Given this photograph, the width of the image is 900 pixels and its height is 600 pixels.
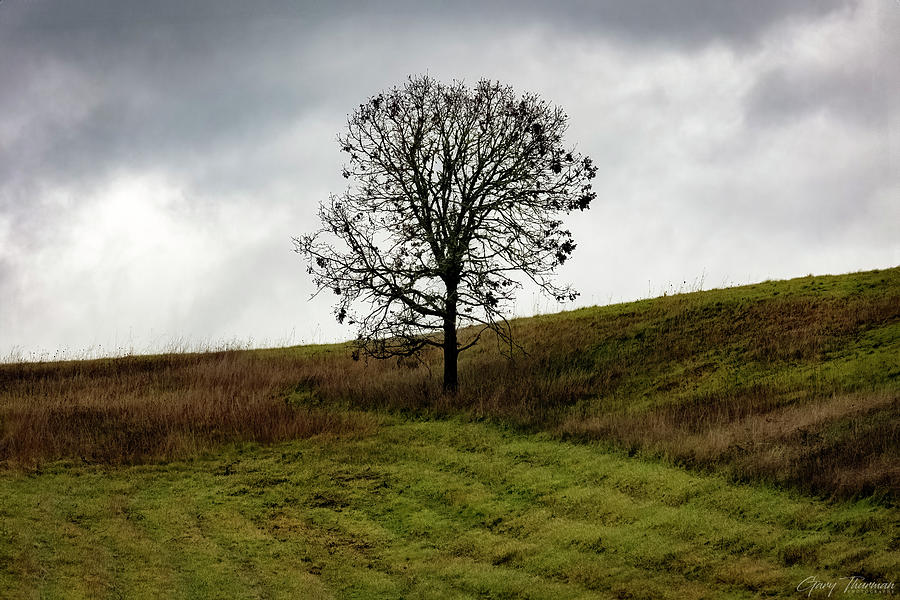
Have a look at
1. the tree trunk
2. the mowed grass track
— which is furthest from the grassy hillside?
the mowed grass track

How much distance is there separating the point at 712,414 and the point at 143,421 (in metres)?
14.5

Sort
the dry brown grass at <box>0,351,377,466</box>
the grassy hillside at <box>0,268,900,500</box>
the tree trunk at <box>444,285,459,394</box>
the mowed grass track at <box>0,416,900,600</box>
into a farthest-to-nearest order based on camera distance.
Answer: the tree trunk at <box>444,285,459,394</box>
the dry brown grass at <box>0,351,377,466</box>
the grassy hillside at <box>0,268,900,500</box>
the mowed grass track at <box>0,416,900,600</box>

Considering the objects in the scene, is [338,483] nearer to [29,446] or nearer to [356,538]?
[356,538]

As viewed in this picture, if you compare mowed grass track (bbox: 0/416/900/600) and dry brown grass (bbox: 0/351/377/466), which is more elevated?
dry brown grass (bbox: 0/351/377/466)


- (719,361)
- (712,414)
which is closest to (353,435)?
(712,414)

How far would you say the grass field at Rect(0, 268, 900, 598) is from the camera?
12.4 m

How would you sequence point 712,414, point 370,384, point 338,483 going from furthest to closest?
point 370,384 < point 712,414 < point 338,483

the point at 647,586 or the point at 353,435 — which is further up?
the point at 353,435

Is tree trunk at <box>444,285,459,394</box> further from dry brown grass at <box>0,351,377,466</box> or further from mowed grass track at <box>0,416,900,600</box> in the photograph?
mowed grass track at <box>0,416,900,600</box>

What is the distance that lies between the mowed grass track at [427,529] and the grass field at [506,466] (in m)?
0.06

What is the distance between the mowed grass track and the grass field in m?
0.06

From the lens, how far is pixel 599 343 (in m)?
27.8

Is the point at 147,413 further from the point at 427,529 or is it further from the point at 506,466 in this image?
the point at 427,529

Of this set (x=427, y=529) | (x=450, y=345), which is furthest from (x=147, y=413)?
(x=427, y=529)
